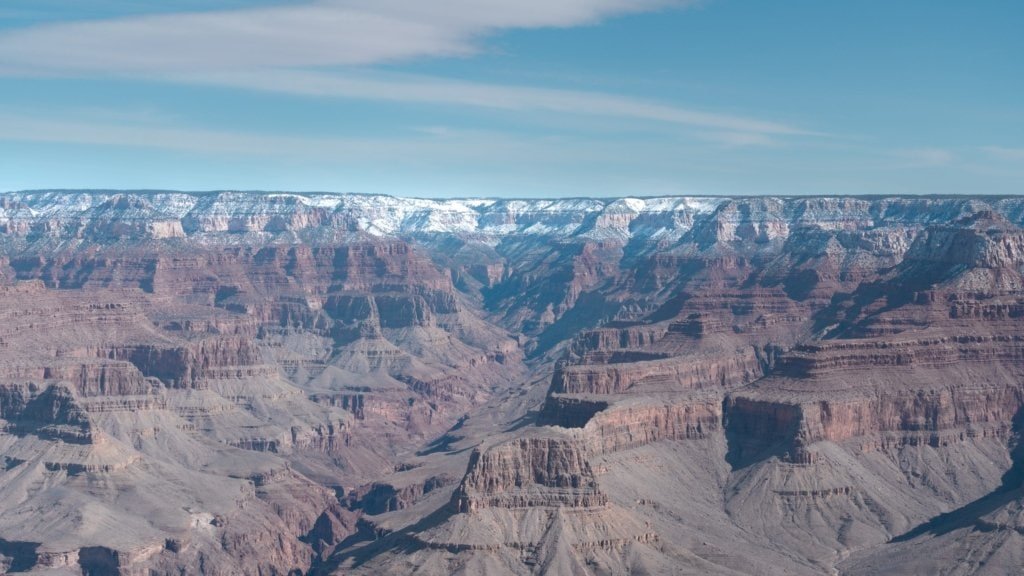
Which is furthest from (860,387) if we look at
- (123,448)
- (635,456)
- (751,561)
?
(123,448)

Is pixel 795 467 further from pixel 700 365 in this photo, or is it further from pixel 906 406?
pixel 700 365

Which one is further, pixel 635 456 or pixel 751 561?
pixel 635 456

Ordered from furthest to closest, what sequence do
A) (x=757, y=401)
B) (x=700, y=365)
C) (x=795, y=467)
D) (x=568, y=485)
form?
1. (x=700, y=365)
2. (x=757, y=401)
3. (x=795, y=467)
4. (x=568, y=485)

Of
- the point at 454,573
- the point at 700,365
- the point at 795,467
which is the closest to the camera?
the point at 454,573

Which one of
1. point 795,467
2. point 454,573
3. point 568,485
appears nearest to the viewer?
point 454,573

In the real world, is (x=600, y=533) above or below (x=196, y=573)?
above

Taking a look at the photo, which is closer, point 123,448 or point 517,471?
point 517,471

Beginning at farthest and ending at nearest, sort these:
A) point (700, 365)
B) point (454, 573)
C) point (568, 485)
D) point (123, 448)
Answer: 1. point (700, 365)
2. point (123, 448)
3. point (568, 485)
4. point (454, 573)

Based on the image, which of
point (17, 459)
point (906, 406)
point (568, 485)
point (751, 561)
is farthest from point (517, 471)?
point (17, 459)

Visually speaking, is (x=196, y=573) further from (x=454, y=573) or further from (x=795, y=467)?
(x=795, y=467)
